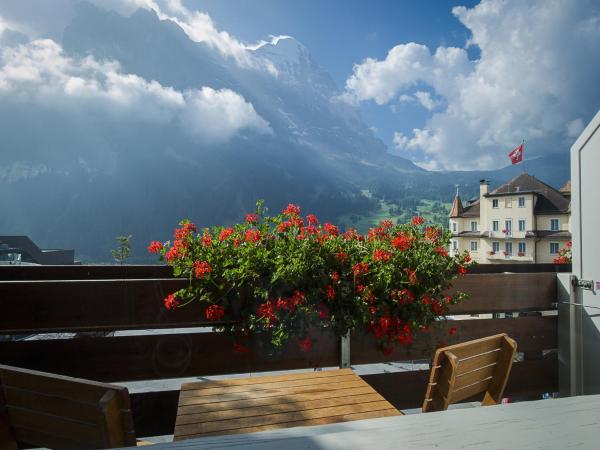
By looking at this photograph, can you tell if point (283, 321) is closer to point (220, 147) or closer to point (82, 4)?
point (220, 147)

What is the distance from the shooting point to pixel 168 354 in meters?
1.91

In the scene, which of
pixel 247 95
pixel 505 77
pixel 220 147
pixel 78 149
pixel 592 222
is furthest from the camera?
pixel 247 95

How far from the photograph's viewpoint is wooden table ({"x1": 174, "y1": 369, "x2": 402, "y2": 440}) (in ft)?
3.77

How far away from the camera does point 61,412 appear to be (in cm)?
84

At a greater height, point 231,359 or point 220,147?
point 220,147

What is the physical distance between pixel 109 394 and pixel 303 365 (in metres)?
1.43

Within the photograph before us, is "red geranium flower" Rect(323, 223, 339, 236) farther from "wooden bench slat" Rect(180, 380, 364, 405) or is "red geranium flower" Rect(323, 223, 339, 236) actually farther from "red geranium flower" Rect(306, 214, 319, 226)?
"wooden bench slat" Rect(180, 380, 364, 405)

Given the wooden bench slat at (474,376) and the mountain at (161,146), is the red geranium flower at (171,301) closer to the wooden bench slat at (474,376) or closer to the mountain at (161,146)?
the wooden bench slat at (474,376)

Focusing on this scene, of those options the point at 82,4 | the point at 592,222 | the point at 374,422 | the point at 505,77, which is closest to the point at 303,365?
the point at 374,422

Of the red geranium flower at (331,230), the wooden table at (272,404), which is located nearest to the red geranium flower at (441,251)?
the red geranium flower at (331,230)

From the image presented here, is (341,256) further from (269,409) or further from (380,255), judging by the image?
(269,409)

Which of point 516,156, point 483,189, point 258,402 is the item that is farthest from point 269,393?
point 483,189

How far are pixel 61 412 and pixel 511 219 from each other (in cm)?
1310

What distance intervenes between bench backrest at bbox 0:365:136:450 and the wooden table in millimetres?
301
